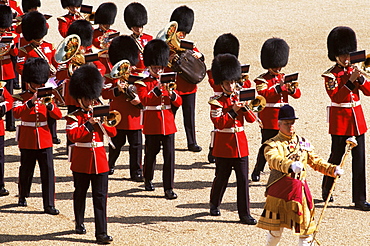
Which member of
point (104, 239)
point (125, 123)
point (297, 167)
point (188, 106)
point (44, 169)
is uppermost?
point (188, 106)

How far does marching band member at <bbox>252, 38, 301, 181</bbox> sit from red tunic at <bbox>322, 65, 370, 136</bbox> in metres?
0.46

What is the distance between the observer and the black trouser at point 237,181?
7.84m

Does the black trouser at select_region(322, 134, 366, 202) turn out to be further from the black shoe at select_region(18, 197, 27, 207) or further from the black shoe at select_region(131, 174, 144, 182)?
the black shoe at select_region(18, 197, 27, 207)

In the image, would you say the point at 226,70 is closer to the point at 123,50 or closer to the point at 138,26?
the point at 123,50

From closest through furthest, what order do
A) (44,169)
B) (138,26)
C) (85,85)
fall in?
(85,85) < (44,169) < (138,26)

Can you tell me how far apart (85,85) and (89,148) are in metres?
0.54

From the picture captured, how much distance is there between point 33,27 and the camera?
10.1 metres

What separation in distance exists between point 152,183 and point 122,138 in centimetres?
58

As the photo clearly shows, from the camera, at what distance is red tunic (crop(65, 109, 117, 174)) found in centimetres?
732

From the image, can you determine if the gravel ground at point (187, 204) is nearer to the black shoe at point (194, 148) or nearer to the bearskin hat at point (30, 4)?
the black shoe at point (194, 148)

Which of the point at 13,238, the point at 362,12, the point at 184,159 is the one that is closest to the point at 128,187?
the point at 184,159

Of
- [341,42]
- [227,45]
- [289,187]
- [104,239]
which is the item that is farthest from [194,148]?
[289,187]

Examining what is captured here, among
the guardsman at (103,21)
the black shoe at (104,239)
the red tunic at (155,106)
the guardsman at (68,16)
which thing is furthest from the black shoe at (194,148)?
the black shoe at (104,239)

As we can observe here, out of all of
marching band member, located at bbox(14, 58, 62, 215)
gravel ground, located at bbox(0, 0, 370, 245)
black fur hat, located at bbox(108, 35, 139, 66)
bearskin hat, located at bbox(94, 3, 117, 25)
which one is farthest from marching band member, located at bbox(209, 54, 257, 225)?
bearskin hat, located at bbox(94, 3, 117, 25)
